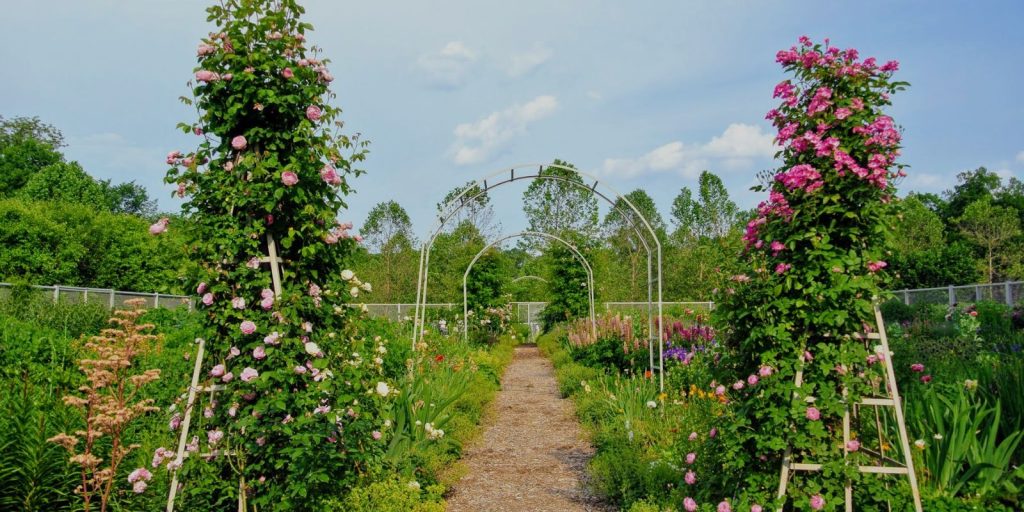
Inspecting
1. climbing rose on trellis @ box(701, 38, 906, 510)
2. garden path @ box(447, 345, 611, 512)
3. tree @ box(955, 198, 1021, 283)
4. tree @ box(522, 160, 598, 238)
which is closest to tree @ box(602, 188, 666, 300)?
tree @ box(522, 160, 598, 238)

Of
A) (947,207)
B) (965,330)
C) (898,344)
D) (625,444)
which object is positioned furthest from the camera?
(947,207)

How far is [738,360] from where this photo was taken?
3686mm

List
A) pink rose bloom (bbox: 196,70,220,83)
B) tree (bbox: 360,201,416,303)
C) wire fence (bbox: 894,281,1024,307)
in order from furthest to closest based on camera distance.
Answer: tree (bbox: 360,201,416,303), wire fence (bbox: 894,281,1024,307), pink rose bloom (bbox: 196,70,220,83)

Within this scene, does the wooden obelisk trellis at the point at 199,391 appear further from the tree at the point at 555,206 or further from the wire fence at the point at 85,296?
the tree at the point at 555,206

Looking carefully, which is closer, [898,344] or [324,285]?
[324,285]

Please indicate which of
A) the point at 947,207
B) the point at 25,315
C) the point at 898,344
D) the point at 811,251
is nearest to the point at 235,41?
the point at 811,251

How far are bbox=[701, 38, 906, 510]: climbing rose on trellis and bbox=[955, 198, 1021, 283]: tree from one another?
3215cm

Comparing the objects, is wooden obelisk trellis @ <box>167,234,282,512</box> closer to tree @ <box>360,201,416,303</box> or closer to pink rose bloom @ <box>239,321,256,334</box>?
pink rose bloom @ <box>239,321,256,334</box>

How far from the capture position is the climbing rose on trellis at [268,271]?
349 centimetres

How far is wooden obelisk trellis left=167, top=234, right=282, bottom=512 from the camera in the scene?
3.47 m

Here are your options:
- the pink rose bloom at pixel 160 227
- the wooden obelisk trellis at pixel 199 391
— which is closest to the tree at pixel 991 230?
the wooden obelisk trellis at pixel 199 391

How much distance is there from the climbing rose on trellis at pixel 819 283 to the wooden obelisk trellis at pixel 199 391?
253 cm

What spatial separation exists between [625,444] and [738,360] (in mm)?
2171

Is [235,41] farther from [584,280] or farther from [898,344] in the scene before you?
[584,280]
